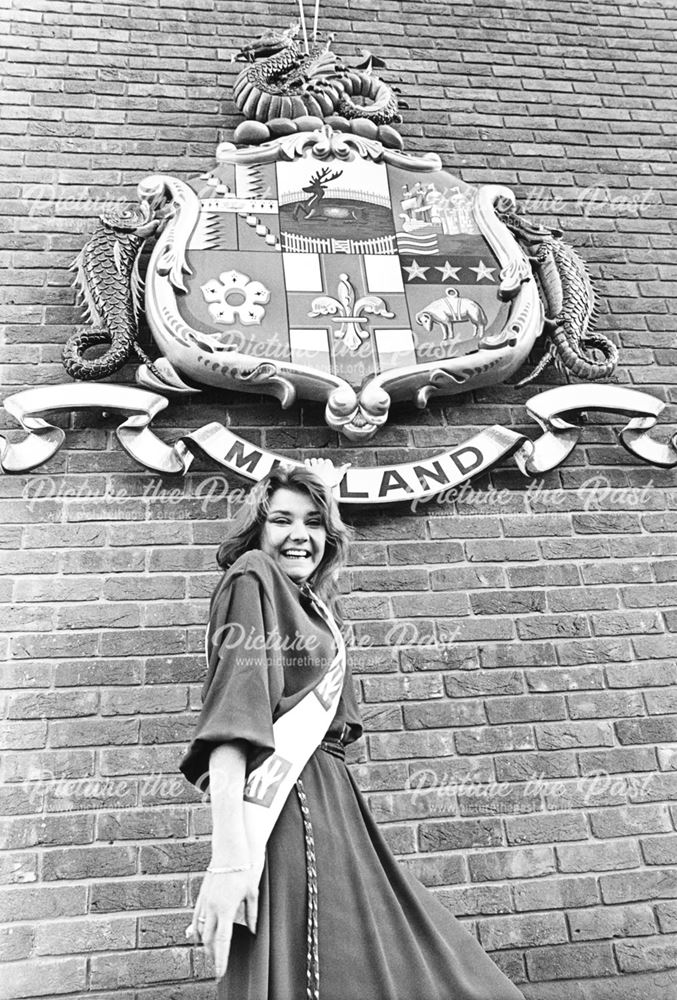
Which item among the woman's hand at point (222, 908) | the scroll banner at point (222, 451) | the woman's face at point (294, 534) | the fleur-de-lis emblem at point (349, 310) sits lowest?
the woman's hand at point (222, 908)

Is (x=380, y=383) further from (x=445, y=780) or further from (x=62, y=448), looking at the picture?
(x=445, y=780)

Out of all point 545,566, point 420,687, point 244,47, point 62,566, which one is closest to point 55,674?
point 62,566

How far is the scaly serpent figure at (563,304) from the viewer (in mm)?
3166

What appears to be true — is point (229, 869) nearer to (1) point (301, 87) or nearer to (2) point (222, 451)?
(2) point (222, 451)

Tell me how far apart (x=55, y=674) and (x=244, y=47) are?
247 centimetres

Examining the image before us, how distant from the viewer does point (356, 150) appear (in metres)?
3.45

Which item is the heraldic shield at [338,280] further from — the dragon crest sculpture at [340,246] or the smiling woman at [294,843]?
the smiling woman at [294,843]

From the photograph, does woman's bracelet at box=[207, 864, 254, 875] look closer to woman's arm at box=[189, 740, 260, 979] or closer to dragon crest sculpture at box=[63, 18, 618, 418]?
woman's arm at box=[189, 740, 260, 979]

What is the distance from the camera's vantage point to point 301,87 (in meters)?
3.53

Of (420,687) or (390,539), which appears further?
(390,539)

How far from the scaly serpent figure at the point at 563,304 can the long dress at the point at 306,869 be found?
65.3 inches

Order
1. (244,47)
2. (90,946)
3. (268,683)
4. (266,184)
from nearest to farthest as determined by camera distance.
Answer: (268,683) < (90,946) < (266,184) < (244,47)

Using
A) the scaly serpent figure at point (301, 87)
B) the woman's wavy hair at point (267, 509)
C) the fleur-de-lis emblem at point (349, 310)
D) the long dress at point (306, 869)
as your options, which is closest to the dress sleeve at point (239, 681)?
the long dress at point (306, 869)

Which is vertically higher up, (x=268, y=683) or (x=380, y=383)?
(x=380, y=383)
